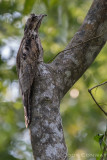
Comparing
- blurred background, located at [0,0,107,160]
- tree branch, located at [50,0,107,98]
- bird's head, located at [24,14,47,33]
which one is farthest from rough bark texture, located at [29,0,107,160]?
blurred background, located at [0,0,107,160]

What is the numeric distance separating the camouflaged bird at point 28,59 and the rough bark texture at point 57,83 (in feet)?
0.30

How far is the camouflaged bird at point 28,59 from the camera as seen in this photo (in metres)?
2.93

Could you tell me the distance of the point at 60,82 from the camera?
9.75 ft

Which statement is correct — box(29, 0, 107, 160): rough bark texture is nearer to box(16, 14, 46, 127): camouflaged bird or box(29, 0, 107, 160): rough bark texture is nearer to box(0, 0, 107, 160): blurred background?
box(16, 14, 46, 127): camouflaged bird

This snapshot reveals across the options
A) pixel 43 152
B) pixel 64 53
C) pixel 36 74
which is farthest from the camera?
pixel 64 53

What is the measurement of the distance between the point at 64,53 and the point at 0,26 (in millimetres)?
3775

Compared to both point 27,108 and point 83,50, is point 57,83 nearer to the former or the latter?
point 27,108

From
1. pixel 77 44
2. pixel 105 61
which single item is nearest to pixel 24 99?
pixel 77 44

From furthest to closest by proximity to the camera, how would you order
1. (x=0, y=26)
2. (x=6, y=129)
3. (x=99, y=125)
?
(x=99, y=125) → (x=0, y=26) → (x=6, y=129)

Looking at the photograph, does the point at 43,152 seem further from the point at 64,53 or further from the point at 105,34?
the point at 105,34

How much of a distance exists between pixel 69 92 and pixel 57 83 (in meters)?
3.99

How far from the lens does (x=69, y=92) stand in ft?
22.6

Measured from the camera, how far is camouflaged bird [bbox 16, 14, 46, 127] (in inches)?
115

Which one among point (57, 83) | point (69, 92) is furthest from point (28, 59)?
point (69, 92)
